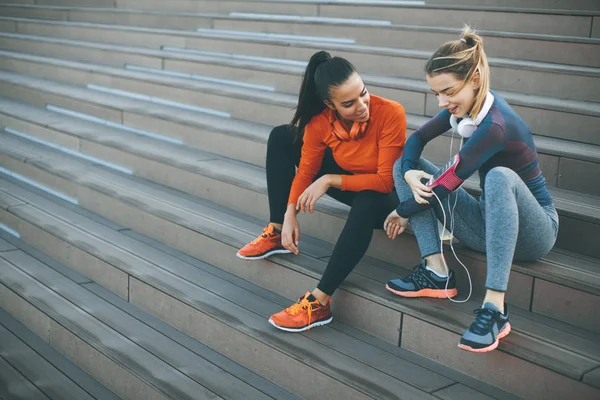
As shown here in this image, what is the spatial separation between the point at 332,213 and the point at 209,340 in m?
0.68

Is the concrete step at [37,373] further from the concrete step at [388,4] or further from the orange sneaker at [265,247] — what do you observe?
the concrete step at [388,4]

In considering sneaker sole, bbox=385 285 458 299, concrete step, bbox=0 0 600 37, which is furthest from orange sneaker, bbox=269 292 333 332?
concrete step, bbox=0 0 600 37

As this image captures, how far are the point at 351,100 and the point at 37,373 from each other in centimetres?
157

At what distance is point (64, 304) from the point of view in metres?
3.03

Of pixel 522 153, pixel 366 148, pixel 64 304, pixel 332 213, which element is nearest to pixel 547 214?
pixel 522 153

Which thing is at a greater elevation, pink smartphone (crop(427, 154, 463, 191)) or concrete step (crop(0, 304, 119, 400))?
pink smartphone (crop(427, 154, 463, 191))

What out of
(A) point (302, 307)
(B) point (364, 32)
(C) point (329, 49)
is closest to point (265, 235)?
(A) point (302, 307)

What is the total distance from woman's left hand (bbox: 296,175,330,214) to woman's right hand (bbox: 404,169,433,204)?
1.06 ft

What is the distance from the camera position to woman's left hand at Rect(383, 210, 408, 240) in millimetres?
2420

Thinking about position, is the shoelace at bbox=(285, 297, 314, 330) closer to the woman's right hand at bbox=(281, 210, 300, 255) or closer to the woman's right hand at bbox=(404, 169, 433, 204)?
the woman's right hand at bbox=(281, 210, 300, 255)

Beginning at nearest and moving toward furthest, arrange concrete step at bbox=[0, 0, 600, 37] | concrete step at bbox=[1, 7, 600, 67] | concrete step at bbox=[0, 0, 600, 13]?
concrete step at bbox=[1, 7, 600, 67] → concrete step at bbox=[0, 0, 600, 37] → concrete step at bbox=[0, 0, 600, 13]

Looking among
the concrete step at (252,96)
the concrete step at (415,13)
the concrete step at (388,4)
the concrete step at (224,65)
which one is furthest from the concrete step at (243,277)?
the concrete step at (388,4)

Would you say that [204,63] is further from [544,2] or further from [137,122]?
[544,2]

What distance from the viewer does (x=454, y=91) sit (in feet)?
7.00
